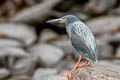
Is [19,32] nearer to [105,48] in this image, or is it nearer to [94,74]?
[105,48]

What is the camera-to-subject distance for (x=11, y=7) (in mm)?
19922

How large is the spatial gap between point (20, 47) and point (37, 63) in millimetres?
1789

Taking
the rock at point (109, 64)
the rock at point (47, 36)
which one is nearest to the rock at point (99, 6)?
the rock at point (47, 36)

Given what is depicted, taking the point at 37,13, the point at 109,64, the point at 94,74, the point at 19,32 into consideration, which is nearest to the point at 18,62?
the point at 19,32

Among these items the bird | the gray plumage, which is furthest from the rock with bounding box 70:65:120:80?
the gray plumage

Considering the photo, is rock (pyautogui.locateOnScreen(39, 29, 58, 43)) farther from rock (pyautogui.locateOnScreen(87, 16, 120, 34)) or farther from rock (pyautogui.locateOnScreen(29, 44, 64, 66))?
rock (pyautogui.locateOnScreen(87, 16, 120, 34))

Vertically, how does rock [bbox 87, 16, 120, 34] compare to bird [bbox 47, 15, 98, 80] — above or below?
above

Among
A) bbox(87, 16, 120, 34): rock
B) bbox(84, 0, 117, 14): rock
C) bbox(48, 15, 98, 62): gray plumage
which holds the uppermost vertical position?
bbox(84, 0, 117, 14): rock

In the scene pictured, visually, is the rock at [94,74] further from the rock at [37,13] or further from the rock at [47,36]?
the rock at [37,13]

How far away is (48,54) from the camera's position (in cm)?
1521

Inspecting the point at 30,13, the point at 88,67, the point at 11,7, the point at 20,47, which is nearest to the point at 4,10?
the point at 11,7

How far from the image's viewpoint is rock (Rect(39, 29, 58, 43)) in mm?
17116

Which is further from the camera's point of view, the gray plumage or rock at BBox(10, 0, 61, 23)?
rock at BBox(10, 0, 61, 23)

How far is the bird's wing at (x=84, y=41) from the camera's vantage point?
244 inches
